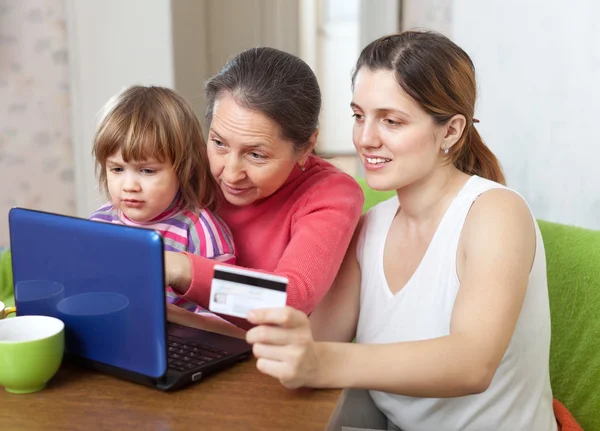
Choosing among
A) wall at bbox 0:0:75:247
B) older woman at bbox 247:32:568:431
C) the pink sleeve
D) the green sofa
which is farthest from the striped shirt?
wall at bbox 0:0:75:247

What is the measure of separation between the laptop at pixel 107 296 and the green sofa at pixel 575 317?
2.17 feet

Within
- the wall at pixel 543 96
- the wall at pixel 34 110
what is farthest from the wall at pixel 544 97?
the wall at pixel 34 110

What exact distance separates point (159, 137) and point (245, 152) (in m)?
0.16

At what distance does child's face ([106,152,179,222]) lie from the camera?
4.13 ft

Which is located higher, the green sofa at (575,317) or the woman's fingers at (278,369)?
the woman's fingers at (278,369)

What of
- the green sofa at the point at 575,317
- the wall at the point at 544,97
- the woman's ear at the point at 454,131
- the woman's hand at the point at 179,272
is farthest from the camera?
the wall at the point at 544,97

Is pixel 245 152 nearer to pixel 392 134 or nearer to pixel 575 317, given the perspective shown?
pixel 392 134

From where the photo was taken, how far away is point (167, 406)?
2.81 ft

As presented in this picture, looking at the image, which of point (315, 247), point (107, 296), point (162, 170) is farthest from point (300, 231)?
point (107, 296)

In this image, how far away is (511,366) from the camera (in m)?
1.16

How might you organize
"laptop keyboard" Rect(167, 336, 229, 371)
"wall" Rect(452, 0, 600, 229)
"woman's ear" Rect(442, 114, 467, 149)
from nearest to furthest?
1. "laptop keyboard" Rect(167, 336, 229, 371)
2. "woman's ear" Rect(442, 114, 467, 149)
3. "wall" Rect(452, 0, 600, 229)

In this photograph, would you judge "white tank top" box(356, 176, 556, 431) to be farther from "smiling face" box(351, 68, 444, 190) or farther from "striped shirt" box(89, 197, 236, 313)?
"striped shirt" box(89, 197, 236, 313)

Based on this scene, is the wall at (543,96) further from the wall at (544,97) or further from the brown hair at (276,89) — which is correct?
the brown hair at (276,89)

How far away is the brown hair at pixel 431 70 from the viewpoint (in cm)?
114
